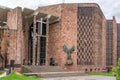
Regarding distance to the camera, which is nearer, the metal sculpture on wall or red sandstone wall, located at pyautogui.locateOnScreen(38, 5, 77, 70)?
the metal sculpture on wall

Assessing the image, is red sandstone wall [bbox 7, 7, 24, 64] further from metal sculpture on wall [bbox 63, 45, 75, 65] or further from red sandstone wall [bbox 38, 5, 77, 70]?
metal sculpture on wall [bbox 63, 45, 75, 65]

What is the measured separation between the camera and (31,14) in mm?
37031

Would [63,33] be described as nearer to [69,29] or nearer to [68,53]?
[69,29]

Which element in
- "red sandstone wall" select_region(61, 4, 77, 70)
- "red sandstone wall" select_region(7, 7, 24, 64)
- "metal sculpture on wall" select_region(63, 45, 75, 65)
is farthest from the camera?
"red sandstone wall" select_region(61, 4, 77, 70)

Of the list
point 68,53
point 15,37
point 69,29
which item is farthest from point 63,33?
point 15,37

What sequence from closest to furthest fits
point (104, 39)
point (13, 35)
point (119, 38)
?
point (13, 35)
point (104, 39)
point (119, 38)

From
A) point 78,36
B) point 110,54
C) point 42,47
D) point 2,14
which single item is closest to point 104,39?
point 110,54

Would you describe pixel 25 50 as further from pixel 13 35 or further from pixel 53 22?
pixel 13 35

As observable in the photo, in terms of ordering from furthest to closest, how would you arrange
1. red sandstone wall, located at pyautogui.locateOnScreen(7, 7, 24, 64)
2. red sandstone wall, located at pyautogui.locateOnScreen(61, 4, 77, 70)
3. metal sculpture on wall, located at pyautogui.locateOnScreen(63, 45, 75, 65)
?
red sandstone wall, located at pyautogui.locateOnScreen(61, 4, 77, 70)
metal sculpture on wall, located at pyautogui.locateOnScreen(63, 45, 75, 65)
red sandstone wall, located at pyautogui.locateOnScreen(7, 7, 24, 64)

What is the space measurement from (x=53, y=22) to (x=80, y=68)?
649cm

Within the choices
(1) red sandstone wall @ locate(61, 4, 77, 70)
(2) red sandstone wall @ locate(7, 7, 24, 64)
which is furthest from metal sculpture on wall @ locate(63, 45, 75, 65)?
(2) red sandstone wall @ locate(7, 7, 24, 64)

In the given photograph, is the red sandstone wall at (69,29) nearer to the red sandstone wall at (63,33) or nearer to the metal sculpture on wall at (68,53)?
the red sandstone wall at (63,33)

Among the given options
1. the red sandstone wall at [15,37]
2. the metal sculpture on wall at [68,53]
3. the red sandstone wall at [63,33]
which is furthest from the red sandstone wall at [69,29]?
the red sandstone wall at [15,37]

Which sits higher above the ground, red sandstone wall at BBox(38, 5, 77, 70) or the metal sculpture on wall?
red sandstone wall at BBox(38, 5, 77, 70)
